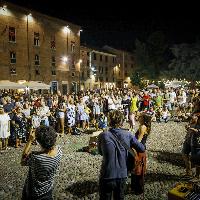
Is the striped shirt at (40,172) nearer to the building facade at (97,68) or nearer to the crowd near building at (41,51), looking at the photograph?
the crowd near building at (41,51)

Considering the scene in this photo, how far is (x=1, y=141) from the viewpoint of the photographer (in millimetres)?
12438

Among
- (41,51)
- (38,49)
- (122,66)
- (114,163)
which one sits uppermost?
(122,66)

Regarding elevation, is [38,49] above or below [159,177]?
above

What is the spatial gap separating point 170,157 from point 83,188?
13.4 feet

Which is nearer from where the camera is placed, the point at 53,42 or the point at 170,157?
the point at 170,157

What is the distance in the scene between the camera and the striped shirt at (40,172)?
379 centimetres

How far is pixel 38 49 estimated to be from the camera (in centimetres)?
3972

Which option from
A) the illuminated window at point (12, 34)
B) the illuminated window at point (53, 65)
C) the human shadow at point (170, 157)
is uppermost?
the illuminated window at point (12, 34)

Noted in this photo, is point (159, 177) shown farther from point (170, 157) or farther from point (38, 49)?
point (38, 49)

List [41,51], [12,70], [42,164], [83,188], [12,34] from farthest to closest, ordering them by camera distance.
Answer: [41,51] → [12,34] → [12,70] → [83,188] → [42,164]

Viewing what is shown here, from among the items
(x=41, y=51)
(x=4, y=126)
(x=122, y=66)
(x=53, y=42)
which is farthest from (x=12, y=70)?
(x=122, y=66)

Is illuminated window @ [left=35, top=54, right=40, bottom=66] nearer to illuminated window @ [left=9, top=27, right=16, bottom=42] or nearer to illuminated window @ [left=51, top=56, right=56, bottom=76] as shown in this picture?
illuminated window @ [left=51, top=56, right=56, bottom=76]

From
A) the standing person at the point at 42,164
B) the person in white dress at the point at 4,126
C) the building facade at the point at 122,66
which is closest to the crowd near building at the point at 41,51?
the building facade at the point at 122,66

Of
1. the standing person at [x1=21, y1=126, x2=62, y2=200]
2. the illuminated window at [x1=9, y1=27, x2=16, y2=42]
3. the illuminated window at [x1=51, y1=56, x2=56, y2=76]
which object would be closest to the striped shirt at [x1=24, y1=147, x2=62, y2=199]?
the standing person at [x1=21, y1=126, x2=62, y2=200]
